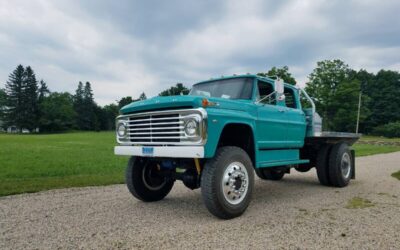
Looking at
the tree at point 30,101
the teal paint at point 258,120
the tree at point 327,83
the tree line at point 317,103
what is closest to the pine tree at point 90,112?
the tree line at point 317,103

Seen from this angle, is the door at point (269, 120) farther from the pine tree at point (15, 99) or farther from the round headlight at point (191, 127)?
the pine tree at point (15, 99)

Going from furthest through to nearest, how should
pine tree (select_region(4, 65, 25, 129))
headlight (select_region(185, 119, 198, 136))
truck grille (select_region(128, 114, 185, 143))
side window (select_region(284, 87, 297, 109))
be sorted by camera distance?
pine tree (select_region(4, 65, 25, 129)) < side window (select_region(284, 87, 297, 109)) < truck grille (select_region(128, 114, 185, 143)) < headlight (select_region(185, 119, 198, 136))

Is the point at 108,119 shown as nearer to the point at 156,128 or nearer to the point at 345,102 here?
the point at 345,102

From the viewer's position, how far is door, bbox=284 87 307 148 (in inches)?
269

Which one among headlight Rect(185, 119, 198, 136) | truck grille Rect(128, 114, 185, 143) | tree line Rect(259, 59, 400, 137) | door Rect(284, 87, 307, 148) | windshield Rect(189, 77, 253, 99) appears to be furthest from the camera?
tree line Rect(259, 59, 400, 137)

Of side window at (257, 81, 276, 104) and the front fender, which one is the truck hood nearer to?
the front fender

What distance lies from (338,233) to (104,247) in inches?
116

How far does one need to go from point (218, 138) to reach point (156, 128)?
1.03 meters

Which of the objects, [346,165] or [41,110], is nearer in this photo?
[346,165]

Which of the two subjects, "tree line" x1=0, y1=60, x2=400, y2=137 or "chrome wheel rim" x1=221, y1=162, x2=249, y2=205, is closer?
"chrome wheel rim" x1=221, y1=162, x2=249, y2=205

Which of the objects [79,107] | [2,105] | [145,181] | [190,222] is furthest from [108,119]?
[190,222]

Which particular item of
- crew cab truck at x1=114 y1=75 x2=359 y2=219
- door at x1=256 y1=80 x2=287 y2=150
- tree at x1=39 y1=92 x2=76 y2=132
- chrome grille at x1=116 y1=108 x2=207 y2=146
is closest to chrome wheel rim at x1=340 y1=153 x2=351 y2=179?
crew cab truck at x1=114 y1=75 x2=359 y2=219

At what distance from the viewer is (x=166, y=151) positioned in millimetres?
4934

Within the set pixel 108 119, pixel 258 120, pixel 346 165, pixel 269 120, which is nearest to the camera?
pixel 258 120
